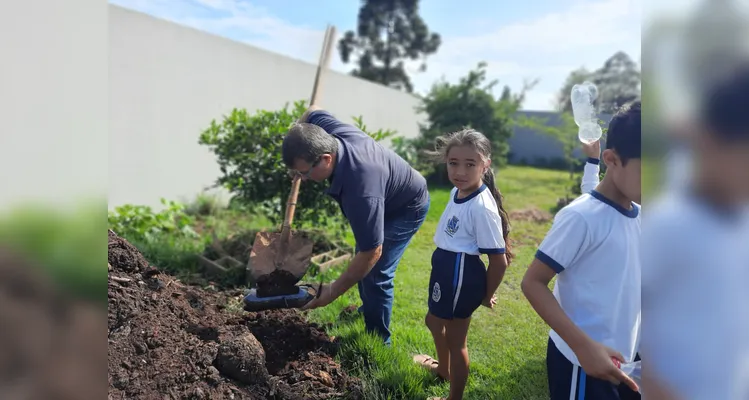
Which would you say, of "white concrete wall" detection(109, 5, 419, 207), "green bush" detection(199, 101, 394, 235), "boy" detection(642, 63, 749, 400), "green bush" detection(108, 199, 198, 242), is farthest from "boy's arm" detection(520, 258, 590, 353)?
"white concrete wall" detection(109, 5, 419, 207)

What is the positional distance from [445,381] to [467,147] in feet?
4.76

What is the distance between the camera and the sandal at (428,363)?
2.89 m

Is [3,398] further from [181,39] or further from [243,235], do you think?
[181,39]

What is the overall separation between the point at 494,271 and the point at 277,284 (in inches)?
50.5

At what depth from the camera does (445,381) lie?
9.27 feet

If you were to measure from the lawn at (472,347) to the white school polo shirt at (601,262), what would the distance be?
51.7 inches

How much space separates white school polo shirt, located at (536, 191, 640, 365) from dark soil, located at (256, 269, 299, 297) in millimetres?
1698

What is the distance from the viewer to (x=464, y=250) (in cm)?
236

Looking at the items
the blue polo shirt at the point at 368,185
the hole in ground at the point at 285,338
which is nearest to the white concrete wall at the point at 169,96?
the hole in ground at the point at 285,338

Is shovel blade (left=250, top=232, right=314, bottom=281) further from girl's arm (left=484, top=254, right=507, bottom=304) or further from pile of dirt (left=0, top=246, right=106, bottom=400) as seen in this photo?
pile of dirt (left=0, top=246, right=106, bottom=400)

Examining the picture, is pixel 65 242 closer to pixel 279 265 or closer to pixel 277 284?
pixel 277 284

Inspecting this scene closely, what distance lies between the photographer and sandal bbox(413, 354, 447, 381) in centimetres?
289

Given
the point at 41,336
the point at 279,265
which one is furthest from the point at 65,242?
the point at 279,265

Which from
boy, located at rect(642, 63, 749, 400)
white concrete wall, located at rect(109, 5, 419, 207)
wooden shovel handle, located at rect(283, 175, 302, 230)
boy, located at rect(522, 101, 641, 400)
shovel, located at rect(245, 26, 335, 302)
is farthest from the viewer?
white concrete wall, located at rect(109, 5, 419, 207)
